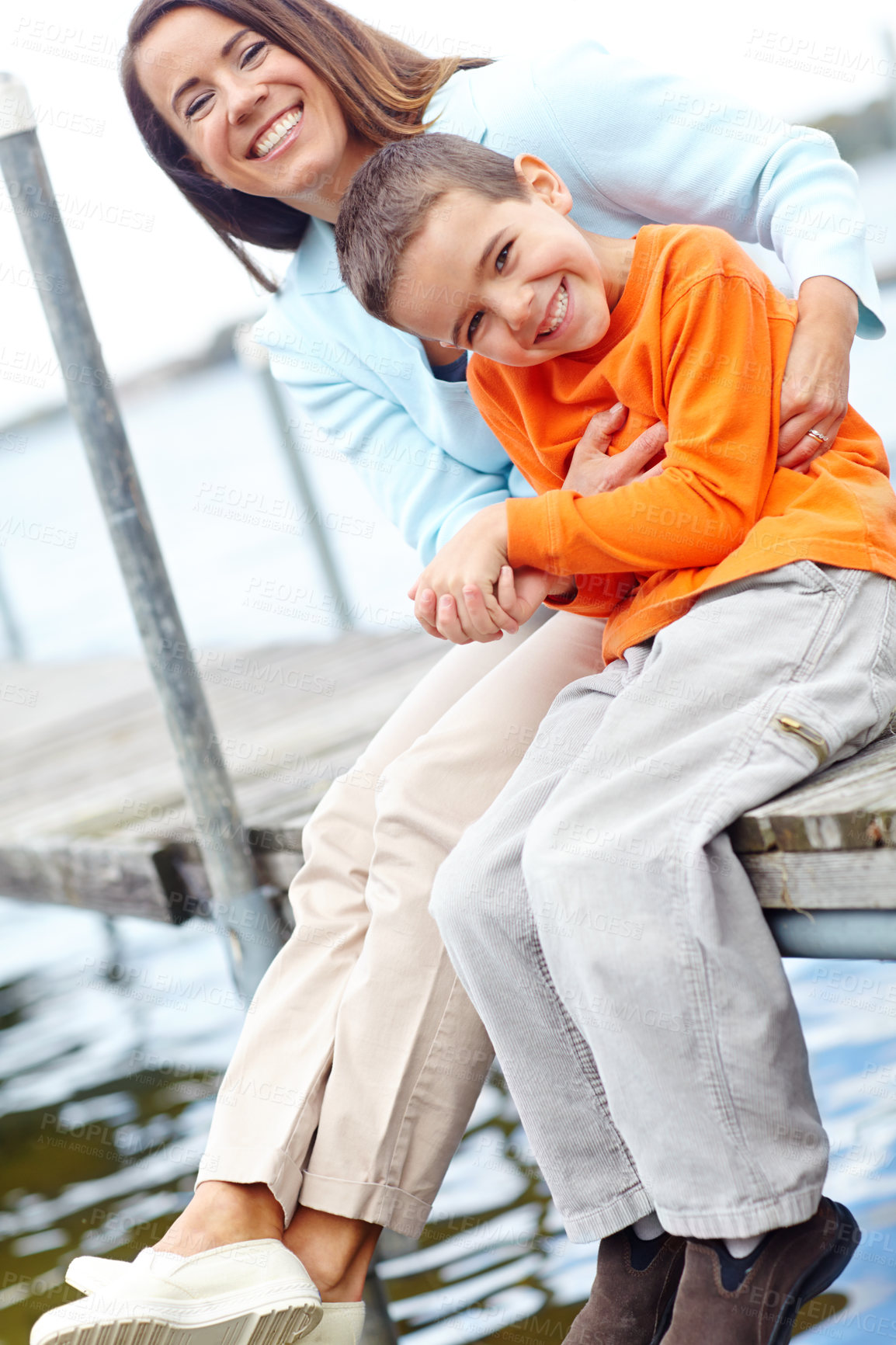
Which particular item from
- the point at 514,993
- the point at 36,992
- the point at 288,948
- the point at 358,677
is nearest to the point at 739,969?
the point at 514,993

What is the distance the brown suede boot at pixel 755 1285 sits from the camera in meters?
0.92

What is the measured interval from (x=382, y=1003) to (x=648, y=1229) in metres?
0.31

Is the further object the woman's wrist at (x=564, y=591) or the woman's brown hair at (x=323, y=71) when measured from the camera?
the woman's brown hair at (x=323, y=71)

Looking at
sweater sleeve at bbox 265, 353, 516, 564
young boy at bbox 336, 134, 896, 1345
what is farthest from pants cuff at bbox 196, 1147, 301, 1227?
A: sweater sleeve at bbox 265, 353, 516, 564

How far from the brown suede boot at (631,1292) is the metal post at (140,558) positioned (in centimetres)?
83

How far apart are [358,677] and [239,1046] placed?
5.84 feet

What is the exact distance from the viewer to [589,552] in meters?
1.14

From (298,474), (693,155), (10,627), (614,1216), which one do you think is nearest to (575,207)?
(693,155)

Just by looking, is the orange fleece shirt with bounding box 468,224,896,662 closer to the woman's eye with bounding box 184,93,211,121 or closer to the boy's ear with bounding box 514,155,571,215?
the boy's ear with bounding box 514,155,571,215

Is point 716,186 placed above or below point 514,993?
above

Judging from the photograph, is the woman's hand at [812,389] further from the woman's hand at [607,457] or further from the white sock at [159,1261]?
the white sock at [159,1261]

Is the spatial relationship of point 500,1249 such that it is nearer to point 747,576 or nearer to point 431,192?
point 747,576

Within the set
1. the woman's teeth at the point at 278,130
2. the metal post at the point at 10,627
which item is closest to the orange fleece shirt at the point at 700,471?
the woman's teeth at the point at 278,130

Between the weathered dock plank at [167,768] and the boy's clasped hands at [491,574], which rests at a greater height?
the boy's clasped hands at [491,574]
